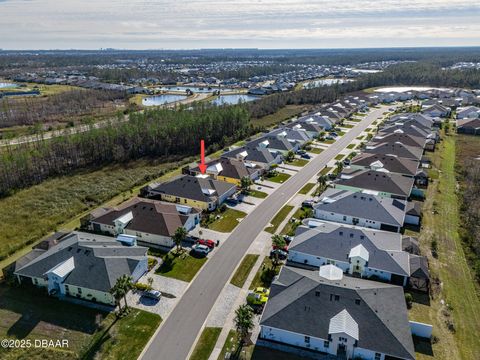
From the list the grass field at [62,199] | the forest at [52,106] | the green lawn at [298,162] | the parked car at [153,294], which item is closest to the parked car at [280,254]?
the parked car at [153,294]

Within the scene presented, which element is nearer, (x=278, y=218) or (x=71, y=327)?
(x=71, y=327)

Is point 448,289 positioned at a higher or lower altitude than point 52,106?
lower

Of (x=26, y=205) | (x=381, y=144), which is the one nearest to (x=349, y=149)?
(x=381, y=144)

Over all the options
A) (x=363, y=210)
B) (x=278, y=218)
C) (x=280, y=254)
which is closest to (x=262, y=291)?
(x=280, y=254)

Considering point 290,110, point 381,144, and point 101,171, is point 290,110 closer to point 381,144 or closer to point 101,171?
point 381,144

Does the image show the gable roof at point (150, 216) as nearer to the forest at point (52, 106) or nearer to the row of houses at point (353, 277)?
the row of houses at point (353, 277)

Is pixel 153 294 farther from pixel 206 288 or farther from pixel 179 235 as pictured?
pixel 179 235

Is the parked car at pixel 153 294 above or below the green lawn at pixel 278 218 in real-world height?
below
